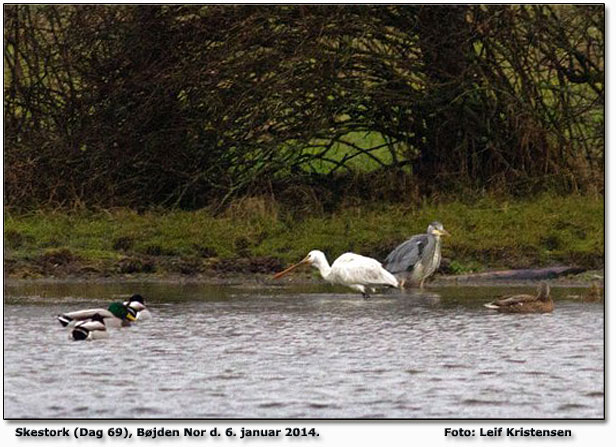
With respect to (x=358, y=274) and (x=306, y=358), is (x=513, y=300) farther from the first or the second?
(x=306, y=358)

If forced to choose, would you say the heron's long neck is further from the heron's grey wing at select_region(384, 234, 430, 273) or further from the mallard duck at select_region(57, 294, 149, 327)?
the mallard duck at select_region(57, 294, 149, 327)

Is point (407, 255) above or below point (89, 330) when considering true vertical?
above

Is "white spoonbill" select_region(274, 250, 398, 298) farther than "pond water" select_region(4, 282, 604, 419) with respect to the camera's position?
Yes

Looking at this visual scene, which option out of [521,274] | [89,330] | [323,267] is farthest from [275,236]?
[89,330]

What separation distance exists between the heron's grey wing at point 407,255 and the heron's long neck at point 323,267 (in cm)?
67

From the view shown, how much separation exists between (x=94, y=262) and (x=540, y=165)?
5.81 metres

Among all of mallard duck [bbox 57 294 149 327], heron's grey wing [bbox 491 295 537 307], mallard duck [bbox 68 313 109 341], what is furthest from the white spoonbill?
mallard duck [bbox 68 313 109 341]

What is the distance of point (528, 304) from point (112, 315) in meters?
3.63

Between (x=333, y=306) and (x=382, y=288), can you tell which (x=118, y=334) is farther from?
(x=382, y=288)

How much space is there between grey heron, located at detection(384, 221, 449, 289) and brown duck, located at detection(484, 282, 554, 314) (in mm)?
1747

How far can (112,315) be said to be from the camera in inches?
498

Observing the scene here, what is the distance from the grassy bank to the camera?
53.1ft

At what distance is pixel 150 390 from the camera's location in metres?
10.1

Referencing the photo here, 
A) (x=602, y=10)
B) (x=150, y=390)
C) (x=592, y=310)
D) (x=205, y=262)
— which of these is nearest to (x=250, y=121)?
(x=205, y=262)
